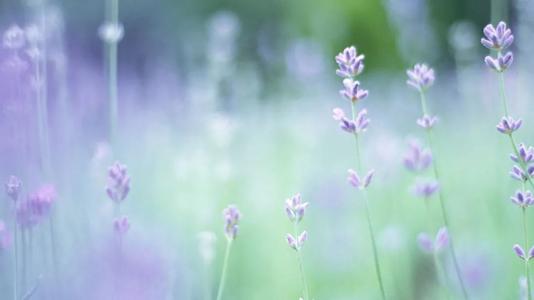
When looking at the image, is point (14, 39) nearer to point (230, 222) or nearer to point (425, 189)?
point (230, 222)

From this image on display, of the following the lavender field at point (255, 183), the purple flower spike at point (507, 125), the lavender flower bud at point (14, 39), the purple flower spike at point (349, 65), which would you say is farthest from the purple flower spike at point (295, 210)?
the lavender flower bud at point (14, 39)

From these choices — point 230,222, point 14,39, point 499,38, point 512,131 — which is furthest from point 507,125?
point 14,39

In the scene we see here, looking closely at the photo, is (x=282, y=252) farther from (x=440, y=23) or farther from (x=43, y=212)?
(x=440, y=23)

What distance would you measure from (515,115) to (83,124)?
1752 millimetres

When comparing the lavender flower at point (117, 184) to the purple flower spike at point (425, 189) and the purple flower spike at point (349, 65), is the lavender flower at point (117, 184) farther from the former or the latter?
the purple flower spike at point (425, 189)

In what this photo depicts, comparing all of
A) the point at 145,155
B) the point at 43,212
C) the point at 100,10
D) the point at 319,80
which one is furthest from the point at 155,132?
the point at 100,10

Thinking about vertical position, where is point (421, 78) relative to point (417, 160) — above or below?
above

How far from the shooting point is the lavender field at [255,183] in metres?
1.13

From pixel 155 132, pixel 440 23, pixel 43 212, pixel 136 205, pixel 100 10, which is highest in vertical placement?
pixel 100 10

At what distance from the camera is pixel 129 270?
1.10 meters

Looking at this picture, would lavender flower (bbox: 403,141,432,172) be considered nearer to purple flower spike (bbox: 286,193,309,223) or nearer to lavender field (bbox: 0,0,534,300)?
lavender field (bbox: 0,0,534,300)

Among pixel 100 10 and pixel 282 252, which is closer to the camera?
pixel 282 252

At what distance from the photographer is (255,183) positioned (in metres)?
3.52

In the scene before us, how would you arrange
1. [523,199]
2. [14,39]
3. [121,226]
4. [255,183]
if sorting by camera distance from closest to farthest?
1. [523,199]
2. [121,226]
3. [14,39]
4. [255,183]
